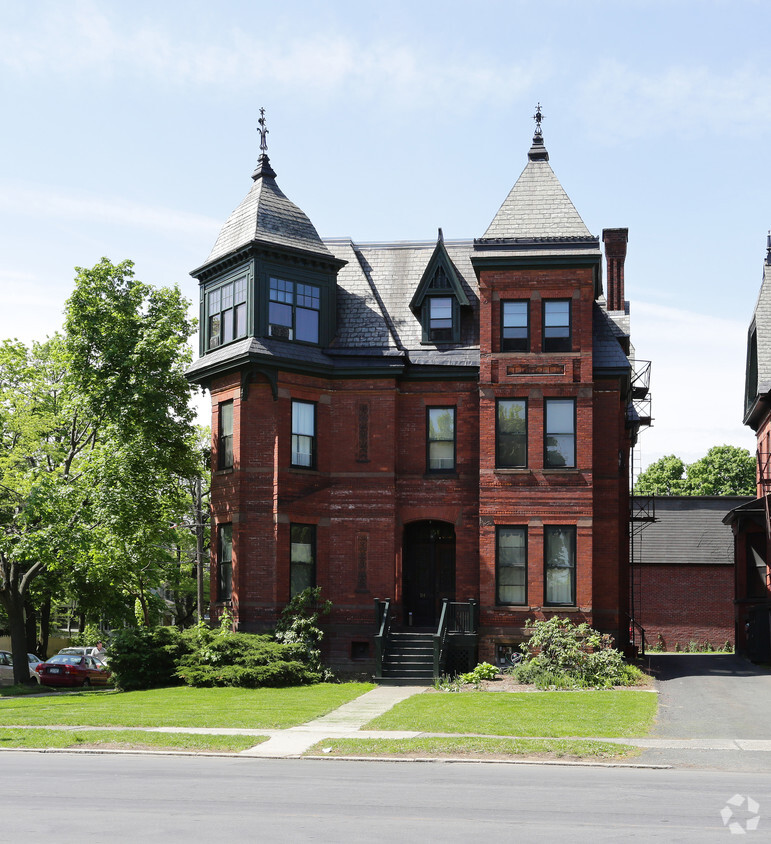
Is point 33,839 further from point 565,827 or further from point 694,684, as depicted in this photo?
point 694,684

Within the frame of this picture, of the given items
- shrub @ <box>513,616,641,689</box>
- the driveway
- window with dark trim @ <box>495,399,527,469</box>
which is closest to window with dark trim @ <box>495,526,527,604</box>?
shrub @ <box>513,616,641,689</box>

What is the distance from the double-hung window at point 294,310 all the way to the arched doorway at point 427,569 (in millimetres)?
6399

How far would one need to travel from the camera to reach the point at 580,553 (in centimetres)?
2877

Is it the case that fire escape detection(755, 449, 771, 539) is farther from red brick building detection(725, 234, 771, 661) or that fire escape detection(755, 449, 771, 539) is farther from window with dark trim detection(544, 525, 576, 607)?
window with dark trim detection(544, 525, 576, 607)

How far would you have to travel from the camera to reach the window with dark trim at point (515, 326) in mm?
29750

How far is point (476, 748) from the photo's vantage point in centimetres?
1672

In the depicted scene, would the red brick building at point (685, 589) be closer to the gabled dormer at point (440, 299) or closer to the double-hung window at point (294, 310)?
the gabled dormer at point (440, 299)

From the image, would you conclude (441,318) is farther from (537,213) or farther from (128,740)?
(128,740)

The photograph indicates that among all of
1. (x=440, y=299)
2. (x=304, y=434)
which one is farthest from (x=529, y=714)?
(x=440, y=299)

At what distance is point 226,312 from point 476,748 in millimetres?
17507

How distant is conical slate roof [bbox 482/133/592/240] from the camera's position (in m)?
29.9

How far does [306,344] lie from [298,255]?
8.25 ft

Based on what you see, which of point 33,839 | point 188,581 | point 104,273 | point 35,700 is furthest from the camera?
point 188,581

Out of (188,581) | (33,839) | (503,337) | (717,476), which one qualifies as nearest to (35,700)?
(503,337)
